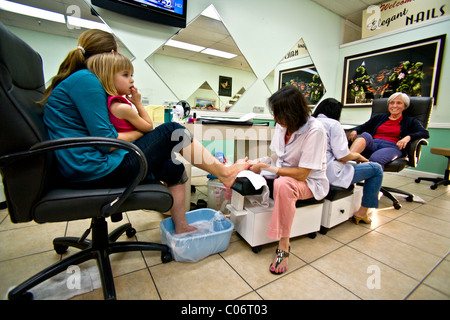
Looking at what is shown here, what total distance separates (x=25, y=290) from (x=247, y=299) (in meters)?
0.98

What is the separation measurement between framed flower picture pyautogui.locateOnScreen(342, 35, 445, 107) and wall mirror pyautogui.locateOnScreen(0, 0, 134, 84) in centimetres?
427

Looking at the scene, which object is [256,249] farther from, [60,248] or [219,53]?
[219,53]

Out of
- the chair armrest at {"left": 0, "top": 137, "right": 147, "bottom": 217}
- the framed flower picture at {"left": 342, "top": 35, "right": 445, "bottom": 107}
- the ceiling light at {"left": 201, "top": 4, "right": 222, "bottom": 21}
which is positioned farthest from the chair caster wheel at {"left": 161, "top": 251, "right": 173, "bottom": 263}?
the framed flower picture at {"left": 342, "top": 35, "right": 445, "bottom": 107}

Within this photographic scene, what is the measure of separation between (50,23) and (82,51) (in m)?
1.69

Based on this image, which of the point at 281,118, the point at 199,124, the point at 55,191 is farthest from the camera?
the point at 199,124

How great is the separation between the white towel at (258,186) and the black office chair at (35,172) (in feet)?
1.85

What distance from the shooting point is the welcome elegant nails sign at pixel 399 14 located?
3281 mm

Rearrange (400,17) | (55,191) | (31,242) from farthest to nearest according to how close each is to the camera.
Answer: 1. (400,17)
2. (31,242)
3. (55,191)

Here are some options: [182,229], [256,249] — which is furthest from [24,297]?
[256,249]

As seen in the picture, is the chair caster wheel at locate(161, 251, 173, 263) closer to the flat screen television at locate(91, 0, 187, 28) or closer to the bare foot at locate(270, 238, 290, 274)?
the bare foot at locate(270, 238, 290, 274)

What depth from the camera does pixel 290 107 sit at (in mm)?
1242
